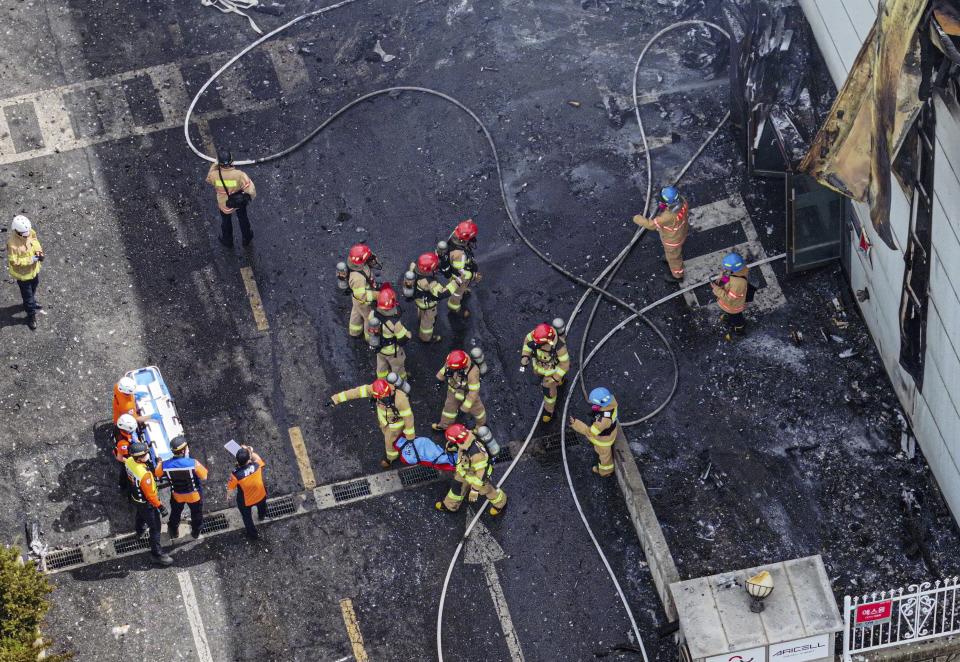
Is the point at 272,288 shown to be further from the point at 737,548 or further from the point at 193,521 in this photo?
the point at 737,548

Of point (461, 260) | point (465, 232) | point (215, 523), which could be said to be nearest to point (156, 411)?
point (215, 523)

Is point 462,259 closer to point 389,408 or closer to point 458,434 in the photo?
point 389,408

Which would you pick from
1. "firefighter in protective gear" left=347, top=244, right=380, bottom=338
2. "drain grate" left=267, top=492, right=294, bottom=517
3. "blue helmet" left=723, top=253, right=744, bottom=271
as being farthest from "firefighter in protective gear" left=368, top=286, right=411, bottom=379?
"blue helmet" left=723, top=253, right=744, bottom=271

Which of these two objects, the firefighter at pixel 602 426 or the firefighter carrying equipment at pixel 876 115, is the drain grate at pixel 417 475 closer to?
the firefighter at pixel 602 426

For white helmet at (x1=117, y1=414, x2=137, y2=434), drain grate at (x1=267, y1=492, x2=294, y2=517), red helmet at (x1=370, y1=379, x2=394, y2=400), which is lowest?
drain grate at (x1=267, y1=492, x2=294, y2=517)

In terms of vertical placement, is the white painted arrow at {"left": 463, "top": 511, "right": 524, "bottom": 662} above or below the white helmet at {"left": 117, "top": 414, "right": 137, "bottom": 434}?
below

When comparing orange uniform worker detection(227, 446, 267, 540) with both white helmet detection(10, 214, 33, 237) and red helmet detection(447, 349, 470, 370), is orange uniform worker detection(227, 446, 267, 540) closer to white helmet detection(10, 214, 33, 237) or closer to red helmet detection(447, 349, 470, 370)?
red helmet detection(447, 349, 470, 370)
